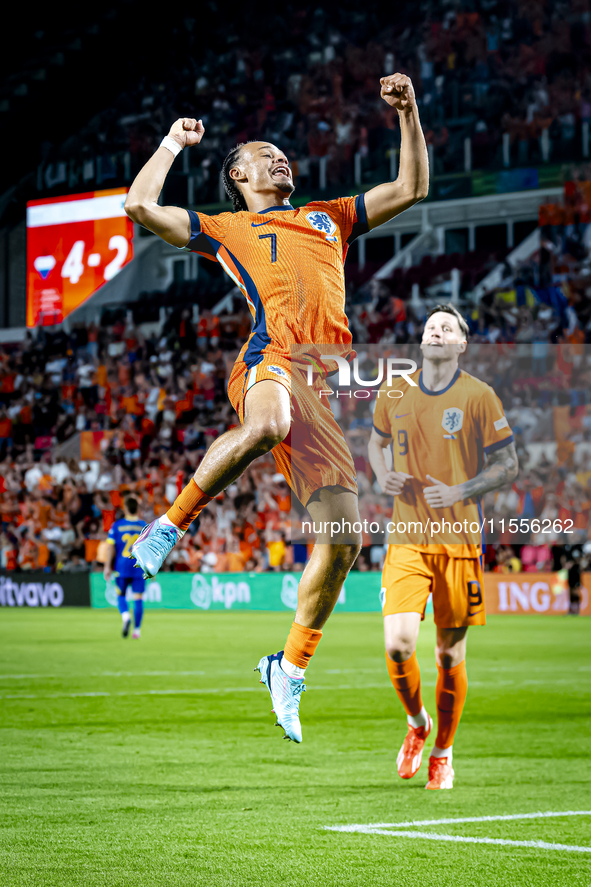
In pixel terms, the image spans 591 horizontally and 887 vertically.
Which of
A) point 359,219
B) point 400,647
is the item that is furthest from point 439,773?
point 359,219

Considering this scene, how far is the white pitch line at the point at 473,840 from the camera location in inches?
221

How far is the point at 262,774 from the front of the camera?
7.41 m

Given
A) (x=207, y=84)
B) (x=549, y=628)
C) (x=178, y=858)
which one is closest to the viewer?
(x=178, y=858)

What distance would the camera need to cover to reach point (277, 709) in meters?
3.39

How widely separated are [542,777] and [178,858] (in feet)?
9.87

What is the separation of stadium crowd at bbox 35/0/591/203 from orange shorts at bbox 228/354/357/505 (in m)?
20.5

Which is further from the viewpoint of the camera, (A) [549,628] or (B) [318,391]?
(A) [549,628]

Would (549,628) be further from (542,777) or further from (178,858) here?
(178,858)

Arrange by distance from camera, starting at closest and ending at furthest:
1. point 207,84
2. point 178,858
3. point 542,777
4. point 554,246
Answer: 1. point 178,858
2. point 542,777
3. point 554,246
4. point 207,84

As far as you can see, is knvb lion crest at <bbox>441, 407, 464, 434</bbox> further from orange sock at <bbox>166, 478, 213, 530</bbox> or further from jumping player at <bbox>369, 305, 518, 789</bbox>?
orange sock at <bbox>166, 478, 213, 530</bbox>

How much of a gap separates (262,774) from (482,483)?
3.94 m

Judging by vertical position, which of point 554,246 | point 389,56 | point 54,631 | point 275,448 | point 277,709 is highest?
point 389,56

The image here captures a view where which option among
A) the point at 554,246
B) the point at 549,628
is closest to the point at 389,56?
the point at 554,246

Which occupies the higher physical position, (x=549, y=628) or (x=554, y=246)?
(x=554, y=246)
